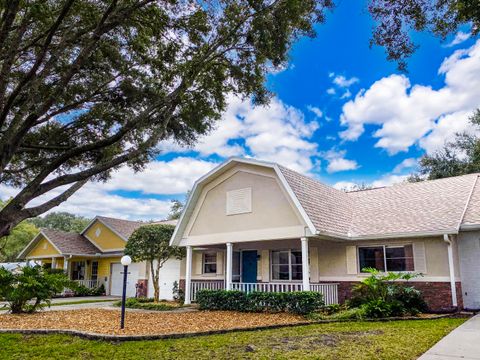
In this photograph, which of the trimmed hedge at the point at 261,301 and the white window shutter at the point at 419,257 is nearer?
the trimmed hedge at the point at 261,301

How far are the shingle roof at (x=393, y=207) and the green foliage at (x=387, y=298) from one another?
202cm

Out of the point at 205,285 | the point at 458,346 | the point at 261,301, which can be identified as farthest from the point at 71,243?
the point at 458,346

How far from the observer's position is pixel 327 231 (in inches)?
553

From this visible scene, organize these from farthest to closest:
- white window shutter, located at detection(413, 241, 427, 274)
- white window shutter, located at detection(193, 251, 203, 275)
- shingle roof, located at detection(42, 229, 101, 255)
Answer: shingle roof, located at detection(42, 229, 101, 255), white window shutter, located at detection(193, 251, 203, 275), white window shutter, located at detection(413, 241, 427, 274)

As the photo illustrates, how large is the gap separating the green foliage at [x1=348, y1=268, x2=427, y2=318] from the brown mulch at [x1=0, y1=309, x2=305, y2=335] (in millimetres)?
2317

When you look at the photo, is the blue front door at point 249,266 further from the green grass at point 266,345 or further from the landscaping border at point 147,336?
the green grass at point 266,345

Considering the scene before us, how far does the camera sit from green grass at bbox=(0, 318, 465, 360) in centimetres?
729

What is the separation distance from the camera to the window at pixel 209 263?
66.3ft

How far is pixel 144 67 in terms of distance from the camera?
959 centimetres

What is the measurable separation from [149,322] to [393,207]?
437 inches

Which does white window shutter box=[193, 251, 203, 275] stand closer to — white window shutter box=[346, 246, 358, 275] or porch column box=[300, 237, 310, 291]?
porch column box=[300, 237, 310, 291]

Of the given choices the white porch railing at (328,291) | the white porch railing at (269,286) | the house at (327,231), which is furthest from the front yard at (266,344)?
the white porch railing at (269,286)

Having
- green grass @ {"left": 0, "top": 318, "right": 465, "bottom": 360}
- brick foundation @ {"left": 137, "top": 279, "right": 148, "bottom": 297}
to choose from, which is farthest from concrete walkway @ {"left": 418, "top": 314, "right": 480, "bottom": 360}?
brick foundation @ {"left": 137, "top": 279, "right": 148, "bottom": 297}

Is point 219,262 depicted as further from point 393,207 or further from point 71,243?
point 71,243
